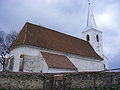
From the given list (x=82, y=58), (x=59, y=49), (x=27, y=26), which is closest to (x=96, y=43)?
(x=82, y=58)

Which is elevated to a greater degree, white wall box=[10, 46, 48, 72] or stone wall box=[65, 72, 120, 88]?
white wall box=[10, 46, 48, 72]

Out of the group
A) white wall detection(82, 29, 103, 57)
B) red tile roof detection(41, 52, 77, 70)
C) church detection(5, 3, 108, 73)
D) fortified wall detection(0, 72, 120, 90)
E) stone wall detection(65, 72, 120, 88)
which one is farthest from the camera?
white wall detection(82, 29, 103, 57)

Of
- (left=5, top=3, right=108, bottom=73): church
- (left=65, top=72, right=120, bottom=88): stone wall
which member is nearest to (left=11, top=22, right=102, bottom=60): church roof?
(left=5, top=3, right=108, bottom=73): church

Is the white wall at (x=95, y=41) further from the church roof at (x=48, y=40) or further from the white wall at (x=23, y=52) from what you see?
the white wall at (x=23, y=52)

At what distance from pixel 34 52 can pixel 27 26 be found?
4.24m

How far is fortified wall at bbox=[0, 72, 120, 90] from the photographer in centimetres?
1311

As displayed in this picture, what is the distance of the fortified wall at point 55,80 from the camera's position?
43.0ft

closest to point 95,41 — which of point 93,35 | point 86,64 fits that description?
point 93,35

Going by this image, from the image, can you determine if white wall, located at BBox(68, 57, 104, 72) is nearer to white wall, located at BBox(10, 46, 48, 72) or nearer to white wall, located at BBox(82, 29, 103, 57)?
white wall, located at BBox(82, 29, 103, 57)

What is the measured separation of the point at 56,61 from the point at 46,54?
1660 mm

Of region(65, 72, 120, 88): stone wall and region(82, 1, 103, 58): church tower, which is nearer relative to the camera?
region(65, 72, 120, 88): stone wall

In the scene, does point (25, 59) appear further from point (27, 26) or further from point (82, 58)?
point (82, 58)

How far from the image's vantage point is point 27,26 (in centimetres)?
2295

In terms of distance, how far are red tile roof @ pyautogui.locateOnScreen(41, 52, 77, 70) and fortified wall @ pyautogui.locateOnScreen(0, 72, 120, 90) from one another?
532cm
